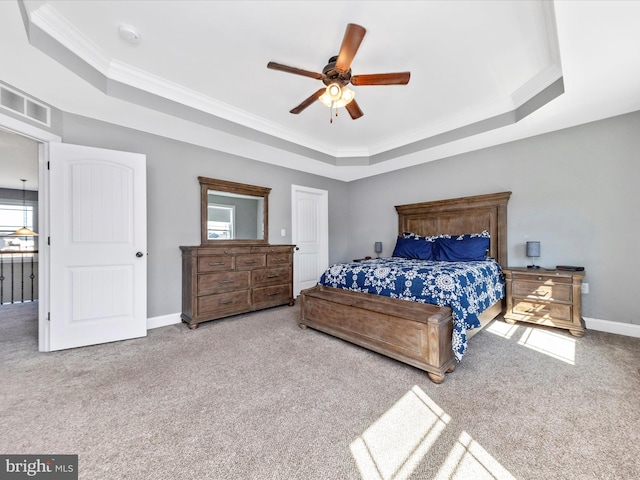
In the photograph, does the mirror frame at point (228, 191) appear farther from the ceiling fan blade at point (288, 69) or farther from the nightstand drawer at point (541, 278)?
the nightstand drawer at point (541, 278)

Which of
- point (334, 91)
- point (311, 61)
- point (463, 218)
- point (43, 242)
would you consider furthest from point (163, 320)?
point (463, 218)

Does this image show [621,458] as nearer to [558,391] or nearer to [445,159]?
[558,391]

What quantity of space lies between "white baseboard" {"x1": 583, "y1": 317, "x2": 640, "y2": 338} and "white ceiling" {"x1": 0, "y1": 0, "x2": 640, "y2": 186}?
93.1 inches

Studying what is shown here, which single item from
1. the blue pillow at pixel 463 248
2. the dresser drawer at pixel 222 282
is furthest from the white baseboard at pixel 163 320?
the blue pillow at pixel 463 248

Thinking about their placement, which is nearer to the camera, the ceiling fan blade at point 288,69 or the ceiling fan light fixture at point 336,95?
the ceiling fan blade at point 288,69

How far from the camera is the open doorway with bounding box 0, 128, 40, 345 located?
3955 millimetres

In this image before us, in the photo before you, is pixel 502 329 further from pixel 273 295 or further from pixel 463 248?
pixel 273 295

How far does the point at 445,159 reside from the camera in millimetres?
4457

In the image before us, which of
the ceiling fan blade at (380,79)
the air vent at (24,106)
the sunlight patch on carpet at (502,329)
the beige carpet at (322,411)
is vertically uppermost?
the ceiling fan blade at (380,79)

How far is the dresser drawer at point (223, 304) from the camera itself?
3.38 metres

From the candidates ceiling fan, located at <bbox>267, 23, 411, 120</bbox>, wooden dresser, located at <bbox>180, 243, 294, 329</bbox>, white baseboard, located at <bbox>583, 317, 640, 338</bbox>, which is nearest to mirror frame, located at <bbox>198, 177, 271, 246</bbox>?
wooden dresser, located at <bbox>180, 243, 294, 329</bbox>

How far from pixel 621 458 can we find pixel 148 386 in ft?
9.46

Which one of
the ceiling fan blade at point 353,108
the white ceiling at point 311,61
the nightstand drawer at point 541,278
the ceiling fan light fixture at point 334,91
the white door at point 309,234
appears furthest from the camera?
the white door at point 309,234

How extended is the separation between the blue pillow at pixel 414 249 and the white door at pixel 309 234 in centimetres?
162
